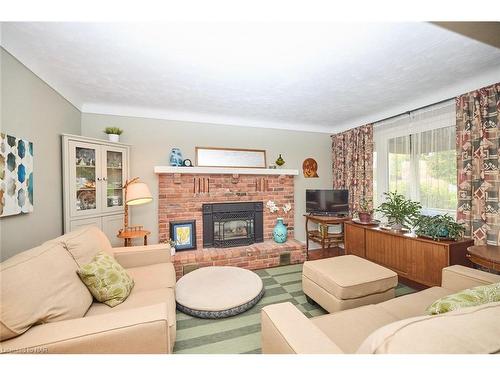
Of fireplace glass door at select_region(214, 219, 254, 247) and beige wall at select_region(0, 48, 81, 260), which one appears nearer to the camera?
beige wall at select_region(0, 48, 81, 260)

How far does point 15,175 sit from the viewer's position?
1.65 m

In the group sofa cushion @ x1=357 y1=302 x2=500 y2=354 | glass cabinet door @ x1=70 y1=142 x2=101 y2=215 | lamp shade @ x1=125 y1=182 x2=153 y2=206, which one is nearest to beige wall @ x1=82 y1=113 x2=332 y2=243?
glass cabinet door @ x1=70 y1=142 x2=101 y2=215

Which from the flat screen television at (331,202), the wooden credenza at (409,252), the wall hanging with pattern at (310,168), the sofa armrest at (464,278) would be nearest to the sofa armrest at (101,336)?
the sofa armrest at (464,278)

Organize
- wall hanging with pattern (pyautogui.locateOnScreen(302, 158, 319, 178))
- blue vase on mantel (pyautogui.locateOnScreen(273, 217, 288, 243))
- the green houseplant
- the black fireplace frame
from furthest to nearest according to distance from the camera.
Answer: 1. wall hanging with pattern (pyautogui.locateOnScreen(302, 158, 319, 178))
2. blue vase on mantel (pyautogui.locateOnScreen(273, 217, 288, 243))
3. the black fireplace frame
4. the green houseplant

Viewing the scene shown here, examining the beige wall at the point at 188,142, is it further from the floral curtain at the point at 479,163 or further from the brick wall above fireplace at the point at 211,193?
the floral curtain at the point at 479,163

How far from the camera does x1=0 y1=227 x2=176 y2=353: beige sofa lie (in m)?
0.96

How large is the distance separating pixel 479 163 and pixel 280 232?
2.55m

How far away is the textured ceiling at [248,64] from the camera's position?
1.60 metres

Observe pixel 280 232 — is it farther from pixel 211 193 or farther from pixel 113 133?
pixel 113 133

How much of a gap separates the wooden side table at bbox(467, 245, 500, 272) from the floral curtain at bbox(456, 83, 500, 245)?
23 cm

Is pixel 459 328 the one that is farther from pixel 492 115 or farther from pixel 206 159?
pixel 206 159

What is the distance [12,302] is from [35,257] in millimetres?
308

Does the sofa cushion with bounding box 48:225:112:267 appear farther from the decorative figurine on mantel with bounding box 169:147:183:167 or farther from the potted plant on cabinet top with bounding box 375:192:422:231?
the potted plant on cabinet top with bounding box 375:192:422:231

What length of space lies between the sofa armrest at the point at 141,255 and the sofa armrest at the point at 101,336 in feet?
3.68
